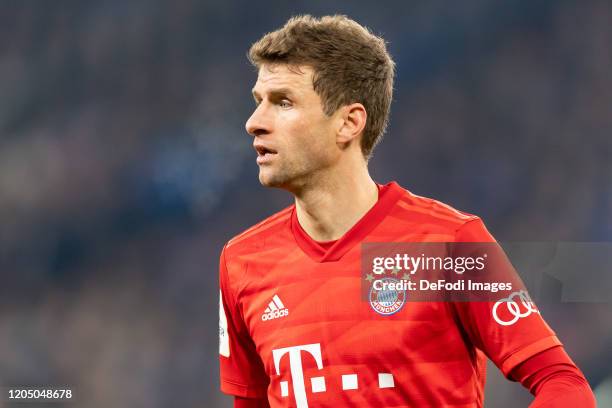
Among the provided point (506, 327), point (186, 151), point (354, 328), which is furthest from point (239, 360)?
point (186, 151)

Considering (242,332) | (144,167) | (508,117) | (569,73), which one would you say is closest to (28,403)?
(144,167)

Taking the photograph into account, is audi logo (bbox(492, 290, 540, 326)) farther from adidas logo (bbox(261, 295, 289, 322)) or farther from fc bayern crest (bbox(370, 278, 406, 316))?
adidas logo (bbox(261, 295, 289, 322))

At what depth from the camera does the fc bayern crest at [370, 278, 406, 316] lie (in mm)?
2785

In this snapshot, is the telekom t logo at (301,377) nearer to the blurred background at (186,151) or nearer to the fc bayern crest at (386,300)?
the fc bayern crest at (386,300)

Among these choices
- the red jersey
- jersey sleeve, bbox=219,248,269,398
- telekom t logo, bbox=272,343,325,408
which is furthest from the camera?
jersey sleeve, bbox=219,248,269,398

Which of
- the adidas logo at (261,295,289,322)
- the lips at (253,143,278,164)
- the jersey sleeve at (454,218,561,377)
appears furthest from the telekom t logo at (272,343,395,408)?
the lips at (253,143,278,164)

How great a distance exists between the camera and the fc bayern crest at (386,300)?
2.79 meters

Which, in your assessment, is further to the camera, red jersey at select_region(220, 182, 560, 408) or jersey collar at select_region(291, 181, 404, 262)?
jersey collar at select_region(291, 181, 404, 262)

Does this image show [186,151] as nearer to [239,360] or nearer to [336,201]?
[239,360]

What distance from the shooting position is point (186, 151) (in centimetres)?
646

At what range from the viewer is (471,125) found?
635 centimetres

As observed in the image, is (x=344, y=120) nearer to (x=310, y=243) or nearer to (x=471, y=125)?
(x=310, y=243)

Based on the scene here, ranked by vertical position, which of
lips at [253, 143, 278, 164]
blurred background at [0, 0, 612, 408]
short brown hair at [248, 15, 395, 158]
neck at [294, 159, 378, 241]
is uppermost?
blurred background at [0, 0, 612, 408]

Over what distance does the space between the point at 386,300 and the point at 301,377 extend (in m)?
0.35
